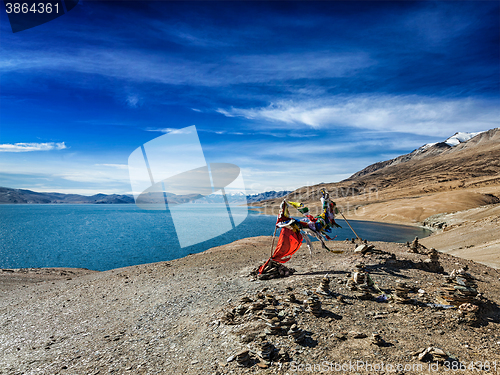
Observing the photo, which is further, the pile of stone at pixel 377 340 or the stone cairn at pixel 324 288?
the stone cairn at pixel 324 288

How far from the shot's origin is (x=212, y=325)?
9375 mm

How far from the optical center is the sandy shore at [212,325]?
23.5 ft

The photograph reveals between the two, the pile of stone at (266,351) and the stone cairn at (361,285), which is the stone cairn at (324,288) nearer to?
the stone cairn at (361,285)

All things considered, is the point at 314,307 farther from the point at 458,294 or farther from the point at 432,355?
the point at 458,294

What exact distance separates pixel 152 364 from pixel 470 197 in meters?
97.6

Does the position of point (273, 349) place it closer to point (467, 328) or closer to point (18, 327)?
point (467, 328)

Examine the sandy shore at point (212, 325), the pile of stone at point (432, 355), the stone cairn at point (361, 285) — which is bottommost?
the sandy shore at point (212, 325)

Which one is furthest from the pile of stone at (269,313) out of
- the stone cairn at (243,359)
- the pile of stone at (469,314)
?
the pile of stone at (469,314)

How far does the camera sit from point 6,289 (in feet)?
62.0

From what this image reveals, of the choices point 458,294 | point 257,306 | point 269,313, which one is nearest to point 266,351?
point 269,313

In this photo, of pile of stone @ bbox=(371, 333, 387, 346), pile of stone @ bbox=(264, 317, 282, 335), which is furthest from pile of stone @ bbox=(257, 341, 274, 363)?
pile of stone @ bbox=(371, 333, 387, 346)

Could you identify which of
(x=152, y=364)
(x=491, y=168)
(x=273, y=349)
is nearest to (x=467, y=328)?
(x=273, y=349)

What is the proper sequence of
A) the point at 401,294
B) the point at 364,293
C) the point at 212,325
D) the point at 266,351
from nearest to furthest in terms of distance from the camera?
the point at 266,351, the point at 212,325, the point at 401,294, the point at 364,293

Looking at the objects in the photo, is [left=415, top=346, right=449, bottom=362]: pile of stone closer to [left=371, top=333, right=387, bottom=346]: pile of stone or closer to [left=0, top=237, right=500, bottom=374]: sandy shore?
[left=0, top=237, right=500, bottom=374]: sandy shore
